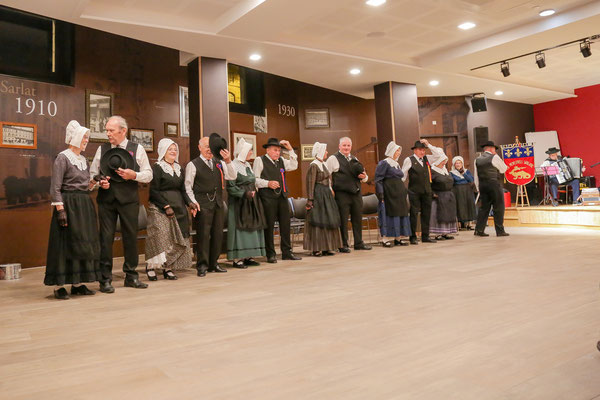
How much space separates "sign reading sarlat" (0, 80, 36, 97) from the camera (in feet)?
19.0

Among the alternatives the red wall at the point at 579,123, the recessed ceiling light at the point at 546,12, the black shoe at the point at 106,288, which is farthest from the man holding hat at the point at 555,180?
the black shoe at the point at 106,288

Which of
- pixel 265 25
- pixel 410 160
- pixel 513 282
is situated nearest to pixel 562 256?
pixel 513 282

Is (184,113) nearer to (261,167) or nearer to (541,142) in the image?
(261,167)

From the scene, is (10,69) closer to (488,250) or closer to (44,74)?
(44,74)

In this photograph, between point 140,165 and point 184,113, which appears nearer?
point 140,165

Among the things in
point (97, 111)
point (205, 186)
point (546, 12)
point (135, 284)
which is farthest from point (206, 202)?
point (546, 12)

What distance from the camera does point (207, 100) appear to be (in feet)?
22.7

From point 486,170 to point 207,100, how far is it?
183 inches

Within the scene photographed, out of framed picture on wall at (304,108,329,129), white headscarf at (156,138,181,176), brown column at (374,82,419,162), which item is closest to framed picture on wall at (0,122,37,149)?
white headscarf at (156,138,181,176)

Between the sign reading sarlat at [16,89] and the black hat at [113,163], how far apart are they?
10.3 ft

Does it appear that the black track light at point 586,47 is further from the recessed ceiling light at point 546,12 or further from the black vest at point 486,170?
the black vest at point 486,170

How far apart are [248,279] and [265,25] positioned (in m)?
3.73

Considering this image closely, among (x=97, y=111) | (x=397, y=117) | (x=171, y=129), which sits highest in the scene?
(x=397, y=117)

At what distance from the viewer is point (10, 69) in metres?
5.87
